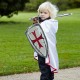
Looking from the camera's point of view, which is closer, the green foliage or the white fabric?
the white fabric

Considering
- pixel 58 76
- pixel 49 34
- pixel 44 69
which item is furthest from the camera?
pixel 58 76

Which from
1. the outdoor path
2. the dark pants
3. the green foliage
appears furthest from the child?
the green foliage

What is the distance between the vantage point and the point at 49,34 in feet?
21.8

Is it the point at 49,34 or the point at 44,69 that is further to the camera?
the point at 44,69

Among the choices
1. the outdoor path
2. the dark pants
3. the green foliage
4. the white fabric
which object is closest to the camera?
the white fabric

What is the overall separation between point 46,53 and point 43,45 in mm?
150

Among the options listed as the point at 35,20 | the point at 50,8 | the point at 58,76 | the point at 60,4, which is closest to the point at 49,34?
the point at 35,20

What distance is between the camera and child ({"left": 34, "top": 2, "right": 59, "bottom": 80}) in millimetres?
6633

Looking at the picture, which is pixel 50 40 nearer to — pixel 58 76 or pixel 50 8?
pixel 50 8

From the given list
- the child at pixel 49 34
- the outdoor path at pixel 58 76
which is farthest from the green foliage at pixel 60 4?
the child at pixel 49 34

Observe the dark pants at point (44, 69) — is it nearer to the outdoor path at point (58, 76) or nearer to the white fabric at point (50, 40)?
the white fabric at point (50, 40)

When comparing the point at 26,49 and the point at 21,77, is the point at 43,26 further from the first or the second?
the point at 26,49

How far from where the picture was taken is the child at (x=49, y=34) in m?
6.63

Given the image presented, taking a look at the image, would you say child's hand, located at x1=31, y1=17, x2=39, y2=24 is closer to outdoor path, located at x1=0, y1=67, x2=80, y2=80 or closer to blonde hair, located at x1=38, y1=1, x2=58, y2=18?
blonde hair, located at x1=38, y1=1, x2=58, y2=18
